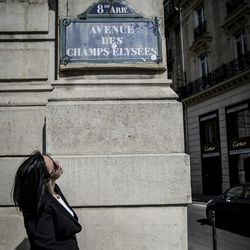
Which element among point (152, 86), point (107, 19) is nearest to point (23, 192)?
point (152, 86)

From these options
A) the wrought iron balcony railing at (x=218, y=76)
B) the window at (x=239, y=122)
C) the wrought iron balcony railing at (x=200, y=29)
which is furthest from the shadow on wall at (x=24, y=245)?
the wrought iron balcony railing at (x=200, y=29)

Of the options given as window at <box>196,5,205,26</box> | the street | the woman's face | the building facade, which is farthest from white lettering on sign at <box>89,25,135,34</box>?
window at <box>196,5,205,26</box>

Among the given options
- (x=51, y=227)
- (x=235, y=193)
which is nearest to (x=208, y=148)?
(x=235, y=193)

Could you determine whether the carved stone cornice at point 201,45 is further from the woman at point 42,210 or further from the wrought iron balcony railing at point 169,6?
the woman at point 42,210

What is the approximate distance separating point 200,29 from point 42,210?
28.2 m

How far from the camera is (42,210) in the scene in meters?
2.54

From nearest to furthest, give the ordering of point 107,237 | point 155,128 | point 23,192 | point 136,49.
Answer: point 23,192 → point 107,237 → point 155,128 → point 136,49

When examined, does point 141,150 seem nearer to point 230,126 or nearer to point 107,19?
point 107,19

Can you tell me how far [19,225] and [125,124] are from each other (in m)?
1.43

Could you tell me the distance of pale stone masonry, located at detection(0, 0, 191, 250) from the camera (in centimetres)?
362

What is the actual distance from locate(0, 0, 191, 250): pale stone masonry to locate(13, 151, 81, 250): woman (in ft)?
3.09

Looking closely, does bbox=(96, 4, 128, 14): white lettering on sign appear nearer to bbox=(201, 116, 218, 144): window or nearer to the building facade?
the building facade

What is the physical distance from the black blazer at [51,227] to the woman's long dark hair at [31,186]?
0.06 metres

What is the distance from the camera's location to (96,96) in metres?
3.88
